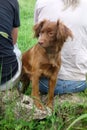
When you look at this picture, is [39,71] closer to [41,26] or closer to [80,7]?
[41,26]

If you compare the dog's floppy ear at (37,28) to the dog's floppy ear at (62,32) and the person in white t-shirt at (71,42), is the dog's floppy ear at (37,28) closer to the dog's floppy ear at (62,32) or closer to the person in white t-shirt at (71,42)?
the dog's floppy ear at (62,32)

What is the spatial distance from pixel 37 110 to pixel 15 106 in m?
0.27

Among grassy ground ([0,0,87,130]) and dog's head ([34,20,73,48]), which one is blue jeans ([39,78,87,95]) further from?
dog's head ([34,20,73,48])

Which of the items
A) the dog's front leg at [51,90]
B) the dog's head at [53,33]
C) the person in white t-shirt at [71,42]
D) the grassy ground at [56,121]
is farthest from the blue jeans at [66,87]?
the dog's head at [53,33]

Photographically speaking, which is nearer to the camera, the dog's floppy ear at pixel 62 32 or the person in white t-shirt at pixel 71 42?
the dog's floppy ear at pixel 62 32

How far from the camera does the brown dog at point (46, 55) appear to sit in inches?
222

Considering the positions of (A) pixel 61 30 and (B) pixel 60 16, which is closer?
(A) pixel 61 30

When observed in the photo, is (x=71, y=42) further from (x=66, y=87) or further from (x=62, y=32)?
(x=62, y=32)

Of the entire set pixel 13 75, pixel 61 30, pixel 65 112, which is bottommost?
pixel 65 112

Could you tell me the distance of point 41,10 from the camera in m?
6.33

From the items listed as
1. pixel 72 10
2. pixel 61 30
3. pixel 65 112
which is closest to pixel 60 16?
pixel 72 10

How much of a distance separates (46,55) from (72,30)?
60cm

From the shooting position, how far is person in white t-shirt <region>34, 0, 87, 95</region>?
6.21 meters

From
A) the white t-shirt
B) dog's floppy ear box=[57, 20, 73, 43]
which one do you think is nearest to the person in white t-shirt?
the white t-shirt
